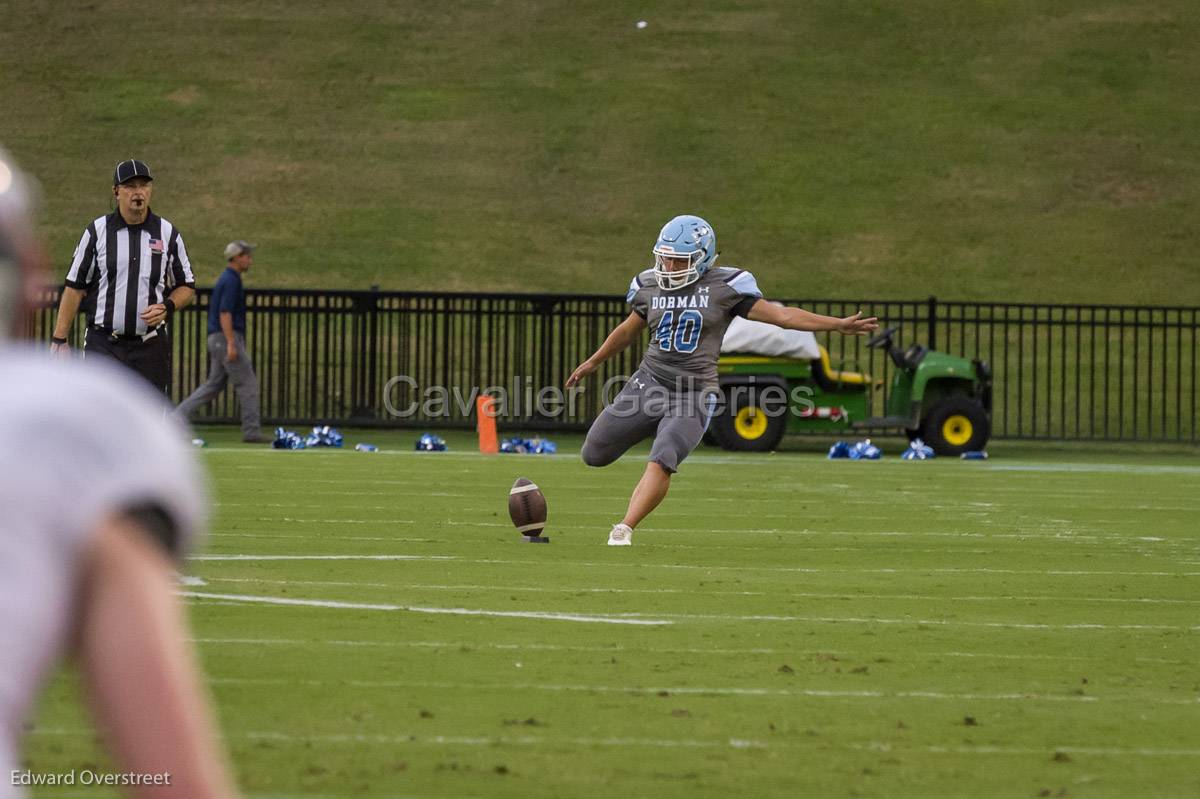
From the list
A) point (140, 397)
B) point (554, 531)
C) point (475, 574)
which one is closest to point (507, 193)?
point (554, 531)

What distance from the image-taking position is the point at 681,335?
37.0ft

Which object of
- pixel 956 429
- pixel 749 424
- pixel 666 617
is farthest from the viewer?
pixel 956 429

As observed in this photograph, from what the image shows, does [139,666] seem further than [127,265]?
No

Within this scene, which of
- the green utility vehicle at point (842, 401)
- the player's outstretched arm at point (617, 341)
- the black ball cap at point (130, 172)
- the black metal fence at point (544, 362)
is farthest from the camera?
the black metal fence at point (544, 362)

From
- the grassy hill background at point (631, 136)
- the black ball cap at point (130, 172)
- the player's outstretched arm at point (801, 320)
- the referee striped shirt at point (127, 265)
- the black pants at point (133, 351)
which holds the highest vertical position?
the grassy hill background at point (631, 136)

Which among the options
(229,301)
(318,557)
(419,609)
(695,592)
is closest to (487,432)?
(229,301)

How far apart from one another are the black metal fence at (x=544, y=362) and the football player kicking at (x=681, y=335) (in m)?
9.11

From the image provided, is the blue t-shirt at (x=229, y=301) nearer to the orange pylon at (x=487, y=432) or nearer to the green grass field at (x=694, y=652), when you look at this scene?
the orange pylon at (x=487, y=432)

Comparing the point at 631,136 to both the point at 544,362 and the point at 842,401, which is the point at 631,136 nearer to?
the point at 544,362

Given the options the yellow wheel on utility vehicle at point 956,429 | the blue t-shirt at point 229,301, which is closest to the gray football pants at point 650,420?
the blue t-shirt at point 229,301

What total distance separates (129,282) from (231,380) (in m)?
9.52

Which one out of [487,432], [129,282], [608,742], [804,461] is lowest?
[608,742]

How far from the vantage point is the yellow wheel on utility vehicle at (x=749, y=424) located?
68.7ft

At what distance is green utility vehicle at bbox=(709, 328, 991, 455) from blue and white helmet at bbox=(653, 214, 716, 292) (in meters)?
9.34
